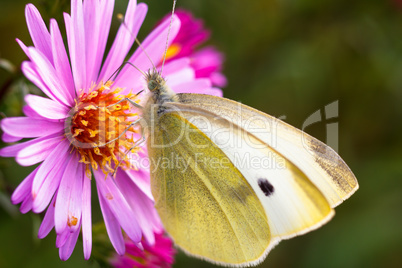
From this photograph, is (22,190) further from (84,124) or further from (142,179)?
(142,179)

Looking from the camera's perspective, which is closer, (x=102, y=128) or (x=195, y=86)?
(x=102, y=128)

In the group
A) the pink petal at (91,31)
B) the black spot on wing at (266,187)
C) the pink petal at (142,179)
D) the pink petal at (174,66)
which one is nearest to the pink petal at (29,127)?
the pink petal at (91,31)

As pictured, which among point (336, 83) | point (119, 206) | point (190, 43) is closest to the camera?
point (119, 206)

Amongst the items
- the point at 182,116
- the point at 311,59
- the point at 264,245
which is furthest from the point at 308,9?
the point at 264,245

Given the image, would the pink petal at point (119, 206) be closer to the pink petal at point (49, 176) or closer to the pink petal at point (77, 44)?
the pink petal at point (49, 176)

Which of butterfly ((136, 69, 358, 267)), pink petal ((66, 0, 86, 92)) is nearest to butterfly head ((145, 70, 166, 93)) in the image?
butterfly ((136, 69, 358, 267))

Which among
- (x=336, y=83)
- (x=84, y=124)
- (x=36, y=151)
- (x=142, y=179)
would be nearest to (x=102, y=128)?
(x=84, y=124)

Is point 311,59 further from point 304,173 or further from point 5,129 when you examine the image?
point 5,129
